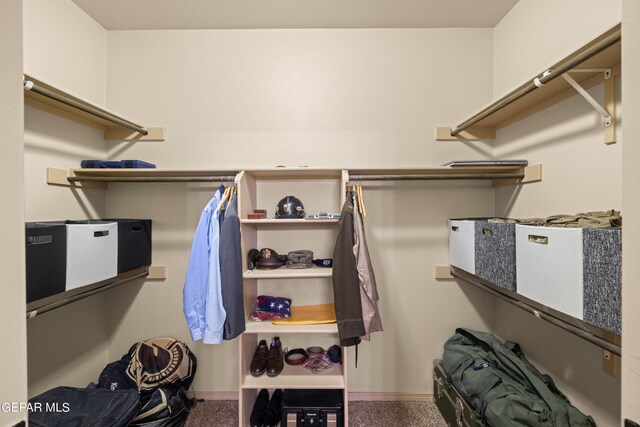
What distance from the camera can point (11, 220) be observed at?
1.42ft

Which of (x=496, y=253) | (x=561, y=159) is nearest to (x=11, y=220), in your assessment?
(x=496, y=253)

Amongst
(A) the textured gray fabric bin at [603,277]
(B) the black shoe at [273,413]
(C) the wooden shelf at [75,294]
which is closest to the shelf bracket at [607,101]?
(A) the textured gray fabric bin at [603,277]

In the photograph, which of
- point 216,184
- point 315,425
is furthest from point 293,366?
point 216,184

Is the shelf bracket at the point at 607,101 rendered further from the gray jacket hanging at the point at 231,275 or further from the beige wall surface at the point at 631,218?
the gray jacket hanging at the point at 231,275

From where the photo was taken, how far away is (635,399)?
0.45 metres

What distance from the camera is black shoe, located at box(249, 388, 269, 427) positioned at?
1580mm

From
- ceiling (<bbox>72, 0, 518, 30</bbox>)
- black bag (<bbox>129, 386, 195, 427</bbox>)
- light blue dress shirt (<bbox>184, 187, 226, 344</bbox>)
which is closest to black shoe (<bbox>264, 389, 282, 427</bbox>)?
black bag (<bbox>129, 386, 195, 427</bbox>)

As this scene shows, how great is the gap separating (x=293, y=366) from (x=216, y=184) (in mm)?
1393

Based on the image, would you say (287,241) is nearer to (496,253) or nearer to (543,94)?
(496,253)

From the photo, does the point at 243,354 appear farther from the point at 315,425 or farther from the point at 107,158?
the point at 107,158

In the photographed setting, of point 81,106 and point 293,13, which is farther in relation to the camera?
point 293,13

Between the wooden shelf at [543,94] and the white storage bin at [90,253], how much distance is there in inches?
89.3

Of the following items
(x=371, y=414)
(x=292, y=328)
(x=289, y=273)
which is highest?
(x=289, y=273)

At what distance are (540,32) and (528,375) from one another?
1.90 metres
